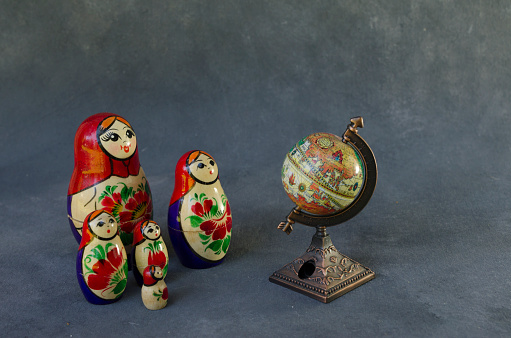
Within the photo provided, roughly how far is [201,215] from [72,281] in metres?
0.85

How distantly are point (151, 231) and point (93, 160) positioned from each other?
575 millimetres

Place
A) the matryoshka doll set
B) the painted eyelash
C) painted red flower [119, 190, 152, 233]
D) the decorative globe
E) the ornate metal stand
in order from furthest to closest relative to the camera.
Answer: painted red flower [119, 190, 152, 233]
the painted eyelash
the matryoshka doll set
the ornate metal stand
the decorative globe

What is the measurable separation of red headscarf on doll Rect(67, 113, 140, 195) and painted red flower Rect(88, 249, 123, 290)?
0.55 m

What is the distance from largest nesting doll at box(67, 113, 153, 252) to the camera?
3820 millimetres

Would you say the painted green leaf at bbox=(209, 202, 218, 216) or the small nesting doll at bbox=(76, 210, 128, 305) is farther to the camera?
the painted green leaf at bbox=(209, 202, 218, 216)

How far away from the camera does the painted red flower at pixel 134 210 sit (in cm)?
391

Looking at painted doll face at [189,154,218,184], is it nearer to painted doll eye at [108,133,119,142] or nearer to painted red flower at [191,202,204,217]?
painted red flower at [191,202,204,217]

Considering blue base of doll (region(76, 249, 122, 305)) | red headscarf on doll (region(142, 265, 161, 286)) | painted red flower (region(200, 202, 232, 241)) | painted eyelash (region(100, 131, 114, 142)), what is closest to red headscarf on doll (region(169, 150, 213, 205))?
painted red flower (region(200, 202, 232, 241))

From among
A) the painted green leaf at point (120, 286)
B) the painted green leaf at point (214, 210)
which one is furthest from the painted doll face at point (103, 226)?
the painted green leaf at point (214, 210)

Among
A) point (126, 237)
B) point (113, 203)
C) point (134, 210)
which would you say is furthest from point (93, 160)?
point (126, 237)

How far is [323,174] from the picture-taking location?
3.44 metres

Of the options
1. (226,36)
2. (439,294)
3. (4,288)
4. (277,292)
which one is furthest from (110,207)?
(226,36)

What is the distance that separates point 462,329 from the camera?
323 centimetres

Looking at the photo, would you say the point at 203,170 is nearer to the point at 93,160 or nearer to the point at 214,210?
the point at 214,210
